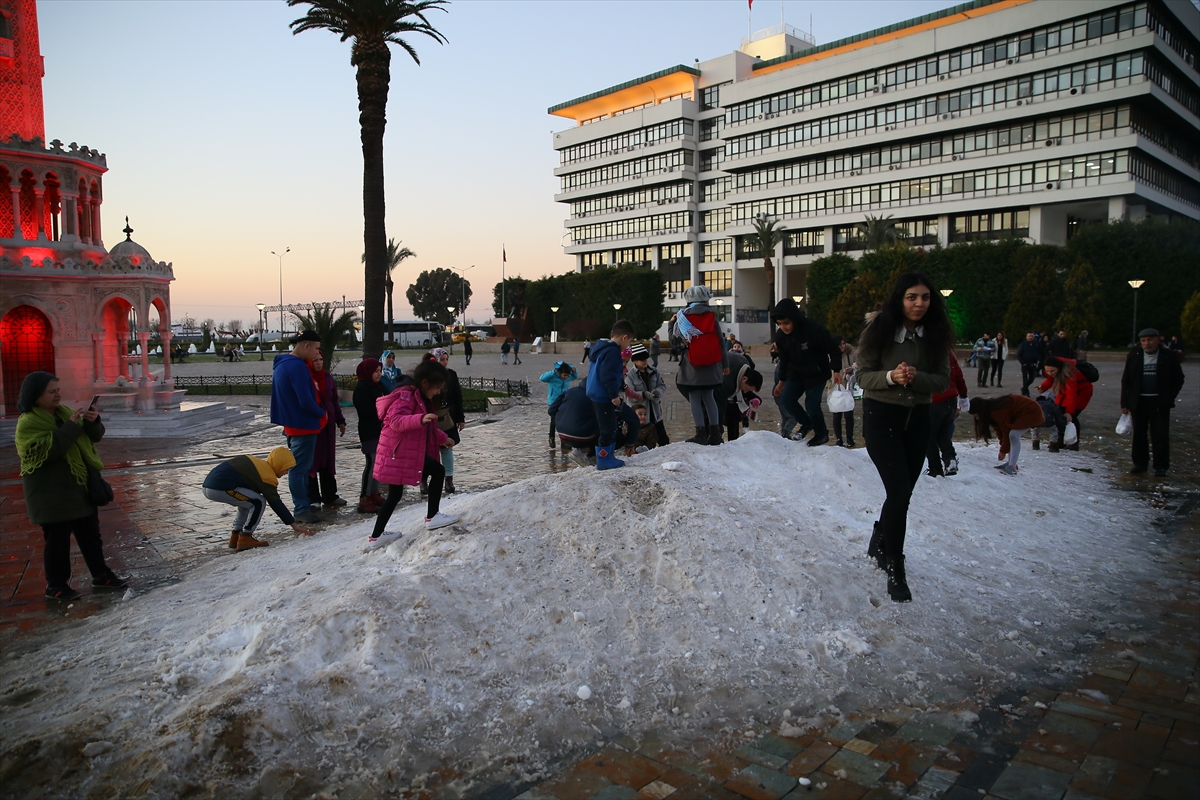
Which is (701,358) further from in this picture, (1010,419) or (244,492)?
(244,492)

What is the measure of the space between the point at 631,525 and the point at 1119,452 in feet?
30.8

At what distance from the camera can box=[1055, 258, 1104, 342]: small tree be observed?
41.1 m

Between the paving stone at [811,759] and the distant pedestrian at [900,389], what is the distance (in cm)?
154

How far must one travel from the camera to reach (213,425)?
17672 millimetres

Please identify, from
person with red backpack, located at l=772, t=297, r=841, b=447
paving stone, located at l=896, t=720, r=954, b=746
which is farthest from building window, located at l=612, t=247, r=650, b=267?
paving stone, located at l=896, t=720, r=954, b=746

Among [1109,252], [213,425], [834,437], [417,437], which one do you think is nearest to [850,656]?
[417,437]

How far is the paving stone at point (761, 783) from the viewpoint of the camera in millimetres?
3064

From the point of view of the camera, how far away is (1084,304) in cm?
4153

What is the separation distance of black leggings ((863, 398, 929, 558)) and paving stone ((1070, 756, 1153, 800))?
5.56 ft

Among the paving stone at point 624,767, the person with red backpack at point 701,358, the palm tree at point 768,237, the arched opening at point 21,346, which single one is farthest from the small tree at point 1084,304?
the paving stone at point 624,767

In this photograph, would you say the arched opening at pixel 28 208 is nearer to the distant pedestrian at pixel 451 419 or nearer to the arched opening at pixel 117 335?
the arched opening at pixel 117 335

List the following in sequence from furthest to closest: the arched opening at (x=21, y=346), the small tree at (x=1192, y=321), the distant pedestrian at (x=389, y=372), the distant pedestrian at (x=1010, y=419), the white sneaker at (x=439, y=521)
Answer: the small tree at (x=1192, y=321)
the arched opening at (x=21, y=346)
the distant pedestrian at (x=389, y=372)
the distant pedestrian at (x=1010, y=419)
the white sneaker at (x=439, y=521)

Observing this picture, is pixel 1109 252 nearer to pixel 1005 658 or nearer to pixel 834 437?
pixel 834 437

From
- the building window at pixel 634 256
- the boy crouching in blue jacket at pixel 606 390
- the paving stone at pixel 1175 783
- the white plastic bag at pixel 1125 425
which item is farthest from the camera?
the building window at pixel 634 256
